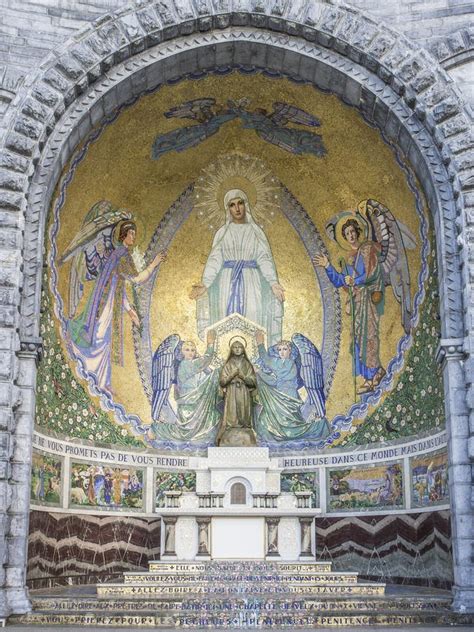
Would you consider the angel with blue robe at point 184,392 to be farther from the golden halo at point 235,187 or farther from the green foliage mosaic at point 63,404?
the golden halo at point 235,187

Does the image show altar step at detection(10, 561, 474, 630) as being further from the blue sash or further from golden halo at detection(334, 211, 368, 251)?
golden halo at detection(334, 211, 368, 251)

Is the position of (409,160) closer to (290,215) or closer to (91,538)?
(290,215)

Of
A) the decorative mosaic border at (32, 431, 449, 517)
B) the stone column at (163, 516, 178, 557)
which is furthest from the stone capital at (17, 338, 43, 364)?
the stone column at (163, 516, 178, 557)

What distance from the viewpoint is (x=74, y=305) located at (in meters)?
12.9

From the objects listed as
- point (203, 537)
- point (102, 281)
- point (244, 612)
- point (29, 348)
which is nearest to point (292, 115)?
point (102, 281)

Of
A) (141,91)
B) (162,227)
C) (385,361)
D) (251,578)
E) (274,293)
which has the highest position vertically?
(141,91)

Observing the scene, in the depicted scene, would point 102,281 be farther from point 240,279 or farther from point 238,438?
point 238,438

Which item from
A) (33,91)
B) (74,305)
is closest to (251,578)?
(74,305)

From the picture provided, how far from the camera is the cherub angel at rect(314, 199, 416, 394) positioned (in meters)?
12.9

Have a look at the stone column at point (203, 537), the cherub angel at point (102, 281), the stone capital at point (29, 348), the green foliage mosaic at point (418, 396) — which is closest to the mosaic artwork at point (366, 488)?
the green foliage mosaic at point (418, 396)

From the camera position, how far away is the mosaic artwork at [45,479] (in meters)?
11.2

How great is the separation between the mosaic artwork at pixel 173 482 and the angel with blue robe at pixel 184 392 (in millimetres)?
576

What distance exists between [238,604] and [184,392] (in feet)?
16.2

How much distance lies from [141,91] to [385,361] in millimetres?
5350
